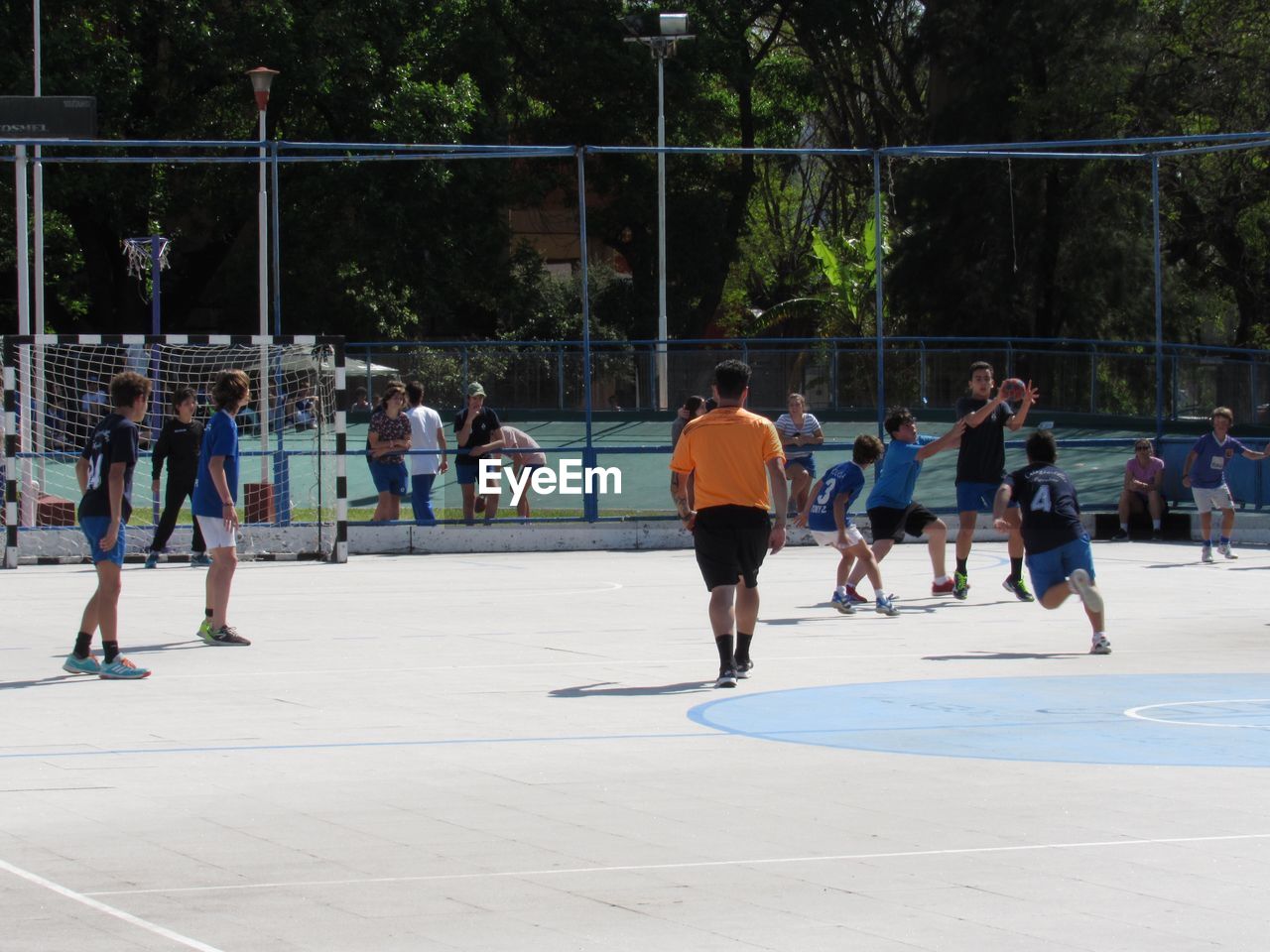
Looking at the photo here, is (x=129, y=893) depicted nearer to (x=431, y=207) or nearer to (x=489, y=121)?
(x=431, y=207)

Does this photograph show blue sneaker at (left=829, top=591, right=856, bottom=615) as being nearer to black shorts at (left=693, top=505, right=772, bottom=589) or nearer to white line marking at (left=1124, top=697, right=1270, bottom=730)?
black shorts at (left=693, top=505, right=772, bottom=589)

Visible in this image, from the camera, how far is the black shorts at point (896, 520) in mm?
15344

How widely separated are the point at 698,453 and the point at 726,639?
1119 millimetres

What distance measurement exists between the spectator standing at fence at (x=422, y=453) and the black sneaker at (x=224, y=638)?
9.16m

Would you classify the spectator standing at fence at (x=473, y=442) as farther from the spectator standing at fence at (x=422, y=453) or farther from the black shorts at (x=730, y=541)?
the black shorts at (x=730, y=541)

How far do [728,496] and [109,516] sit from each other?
3766 mm

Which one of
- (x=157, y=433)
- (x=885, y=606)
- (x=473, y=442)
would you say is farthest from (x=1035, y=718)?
(x=157, y=433)

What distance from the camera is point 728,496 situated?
10750 millimetres

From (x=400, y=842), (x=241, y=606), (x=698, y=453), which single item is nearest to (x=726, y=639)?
(x=698, y=453)

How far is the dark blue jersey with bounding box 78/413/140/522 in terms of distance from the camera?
36.2 ft

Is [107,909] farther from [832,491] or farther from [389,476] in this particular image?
[389,476]

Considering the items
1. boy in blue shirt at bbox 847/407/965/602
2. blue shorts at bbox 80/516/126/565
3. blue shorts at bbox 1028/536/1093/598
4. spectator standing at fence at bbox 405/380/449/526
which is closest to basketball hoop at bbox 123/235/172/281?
spectator standing at fence at bbox 405/380/449/526

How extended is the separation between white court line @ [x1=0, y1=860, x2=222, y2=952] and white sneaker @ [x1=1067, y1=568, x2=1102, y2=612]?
25.6ft

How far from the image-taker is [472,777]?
8023 mm
